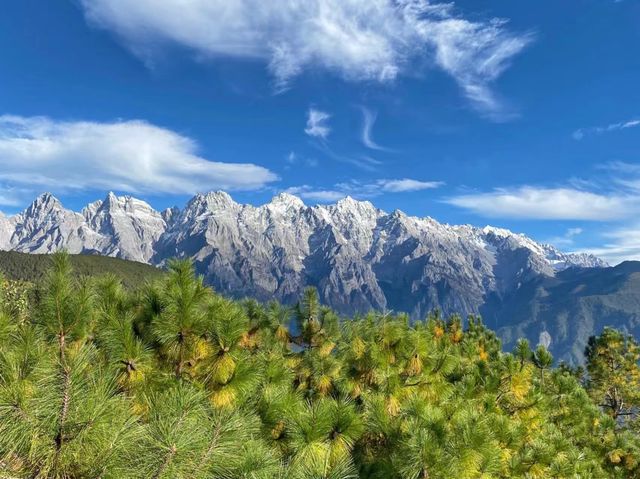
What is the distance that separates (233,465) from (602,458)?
22992mm

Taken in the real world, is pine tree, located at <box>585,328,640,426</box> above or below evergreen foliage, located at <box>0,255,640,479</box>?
below

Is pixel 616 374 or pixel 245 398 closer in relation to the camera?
pixel 245 398

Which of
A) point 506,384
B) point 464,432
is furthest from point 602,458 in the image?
point 464,432

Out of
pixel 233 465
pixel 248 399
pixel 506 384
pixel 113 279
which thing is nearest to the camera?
pixel 233 465

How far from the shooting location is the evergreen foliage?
402 cm

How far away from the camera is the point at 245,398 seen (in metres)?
8.69

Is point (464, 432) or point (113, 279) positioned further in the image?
point (113, 279)

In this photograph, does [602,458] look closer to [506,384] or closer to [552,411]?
[552,411]

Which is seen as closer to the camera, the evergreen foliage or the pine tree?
the evergreen foliage

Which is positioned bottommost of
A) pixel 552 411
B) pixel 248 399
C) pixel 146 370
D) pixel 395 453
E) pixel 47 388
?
pixel 552 411

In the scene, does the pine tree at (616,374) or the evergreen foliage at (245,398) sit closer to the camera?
the evergreen foliage at (245,398)

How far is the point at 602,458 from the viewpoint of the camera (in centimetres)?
2080

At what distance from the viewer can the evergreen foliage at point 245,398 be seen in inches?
158

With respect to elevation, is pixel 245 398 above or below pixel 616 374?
above
